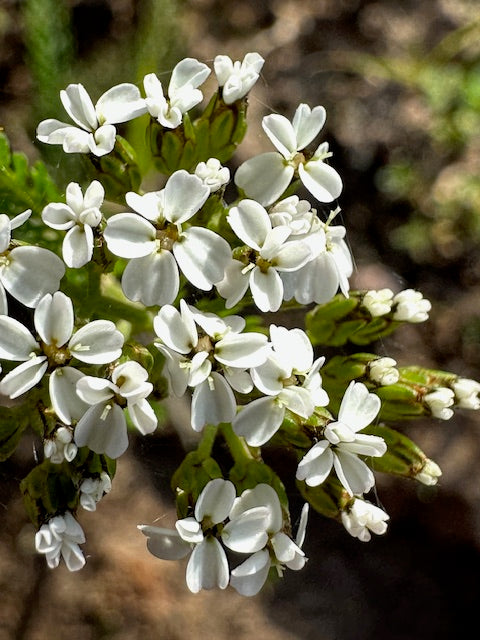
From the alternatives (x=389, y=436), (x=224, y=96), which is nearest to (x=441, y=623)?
(x=389, y=436)

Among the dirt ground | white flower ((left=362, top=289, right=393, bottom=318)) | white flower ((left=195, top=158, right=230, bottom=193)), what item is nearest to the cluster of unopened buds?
white flower ((left=195, top=158, right=230, bottom=193))

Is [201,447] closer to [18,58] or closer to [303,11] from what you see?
[18,58]

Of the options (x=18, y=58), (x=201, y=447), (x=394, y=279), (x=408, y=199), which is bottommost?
(x=394, y=279)

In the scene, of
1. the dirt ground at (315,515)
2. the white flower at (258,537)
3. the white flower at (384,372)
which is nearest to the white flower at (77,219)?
the white flower at (258,537)

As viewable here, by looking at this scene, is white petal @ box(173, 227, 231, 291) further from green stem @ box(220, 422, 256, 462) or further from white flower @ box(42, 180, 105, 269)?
green stem @ box(220, 422, 256, 462)

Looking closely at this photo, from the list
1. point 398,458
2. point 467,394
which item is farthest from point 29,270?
point 467,394

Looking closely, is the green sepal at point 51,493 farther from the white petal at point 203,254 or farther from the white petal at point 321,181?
the white petal at point 321,181
